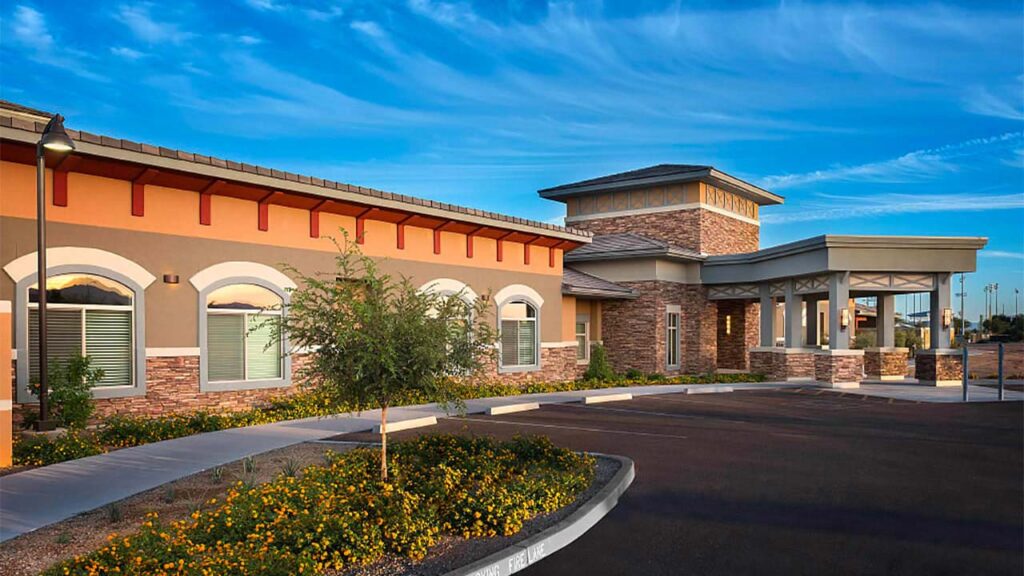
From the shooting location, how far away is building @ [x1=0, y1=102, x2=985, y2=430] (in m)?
13.4

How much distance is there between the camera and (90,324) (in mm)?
13734

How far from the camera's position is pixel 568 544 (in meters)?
7.22

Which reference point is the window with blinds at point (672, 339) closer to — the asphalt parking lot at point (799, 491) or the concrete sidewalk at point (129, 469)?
the asphalt parking lot at point (799, 491)

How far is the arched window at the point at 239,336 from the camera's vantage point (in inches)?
616

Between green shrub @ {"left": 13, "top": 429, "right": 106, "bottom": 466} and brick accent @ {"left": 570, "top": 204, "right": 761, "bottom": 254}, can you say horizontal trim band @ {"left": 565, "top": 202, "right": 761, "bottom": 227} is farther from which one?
green shrub @ {"left": 13, "top": 429, "right": 106, "bottom": 466}

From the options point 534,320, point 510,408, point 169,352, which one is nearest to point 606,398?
point 510,408

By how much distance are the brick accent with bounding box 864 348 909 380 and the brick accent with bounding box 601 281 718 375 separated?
6.30 m

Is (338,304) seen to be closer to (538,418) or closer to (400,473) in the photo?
(400,473)

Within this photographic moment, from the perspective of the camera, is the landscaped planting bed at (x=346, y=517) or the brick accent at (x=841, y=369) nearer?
the landscaped planting bed at (x=346, y=517)

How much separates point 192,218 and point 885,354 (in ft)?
87.1

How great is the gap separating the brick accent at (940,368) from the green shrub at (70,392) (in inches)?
1015

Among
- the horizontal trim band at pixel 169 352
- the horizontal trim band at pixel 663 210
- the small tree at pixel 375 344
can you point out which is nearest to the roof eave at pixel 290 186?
the horizontal trim band at pixel 169 352

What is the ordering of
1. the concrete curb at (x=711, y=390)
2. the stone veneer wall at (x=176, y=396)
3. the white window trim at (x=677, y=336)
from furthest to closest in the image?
the white window trim at (x=677, y=336)
the concrete curb at (x=711, y=390)
the stone veneer wall at (x=176, y=396)

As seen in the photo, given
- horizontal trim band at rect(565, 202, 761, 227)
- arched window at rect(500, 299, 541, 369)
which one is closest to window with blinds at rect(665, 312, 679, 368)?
horizontal trim band at rect(565, 202, 761, 227)
